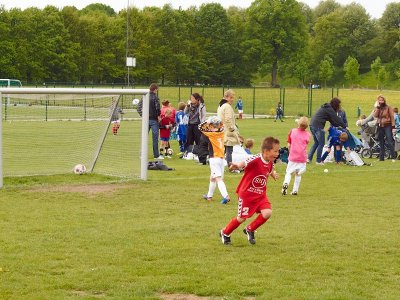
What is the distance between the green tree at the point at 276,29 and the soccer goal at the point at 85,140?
267 feet

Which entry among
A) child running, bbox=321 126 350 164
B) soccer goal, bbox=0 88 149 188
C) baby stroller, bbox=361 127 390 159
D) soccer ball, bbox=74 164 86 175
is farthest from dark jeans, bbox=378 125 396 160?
soccer ball, bbox=74 164 86 175

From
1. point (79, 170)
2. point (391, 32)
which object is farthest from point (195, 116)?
point (391, 32)

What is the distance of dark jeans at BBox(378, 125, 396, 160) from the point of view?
21750 mm

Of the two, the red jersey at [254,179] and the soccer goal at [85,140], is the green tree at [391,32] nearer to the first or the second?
the soccer goal at [85,140]

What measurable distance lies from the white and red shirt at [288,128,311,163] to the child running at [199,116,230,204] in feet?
5.98

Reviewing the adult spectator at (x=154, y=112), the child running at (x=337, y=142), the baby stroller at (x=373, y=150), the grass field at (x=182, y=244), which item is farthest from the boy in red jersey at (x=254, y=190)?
the baby stroller at (x=373, y=150)

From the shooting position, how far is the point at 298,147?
1469 cm

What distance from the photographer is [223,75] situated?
327 feet

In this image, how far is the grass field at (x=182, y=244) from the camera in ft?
25.1

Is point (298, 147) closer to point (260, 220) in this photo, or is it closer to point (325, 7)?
point (260, 220)

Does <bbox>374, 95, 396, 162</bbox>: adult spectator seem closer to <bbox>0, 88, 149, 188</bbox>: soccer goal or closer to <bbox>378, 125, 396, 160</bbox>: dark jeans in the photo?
<bbox>378, 125, 396, 160</bbox>: dark jeans

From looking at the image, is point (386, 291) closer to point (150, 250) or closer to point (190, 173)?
point (150, 250)

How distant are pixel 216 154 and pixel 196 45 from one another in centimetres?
8628

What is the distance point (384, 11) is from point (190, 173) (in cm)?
11194
